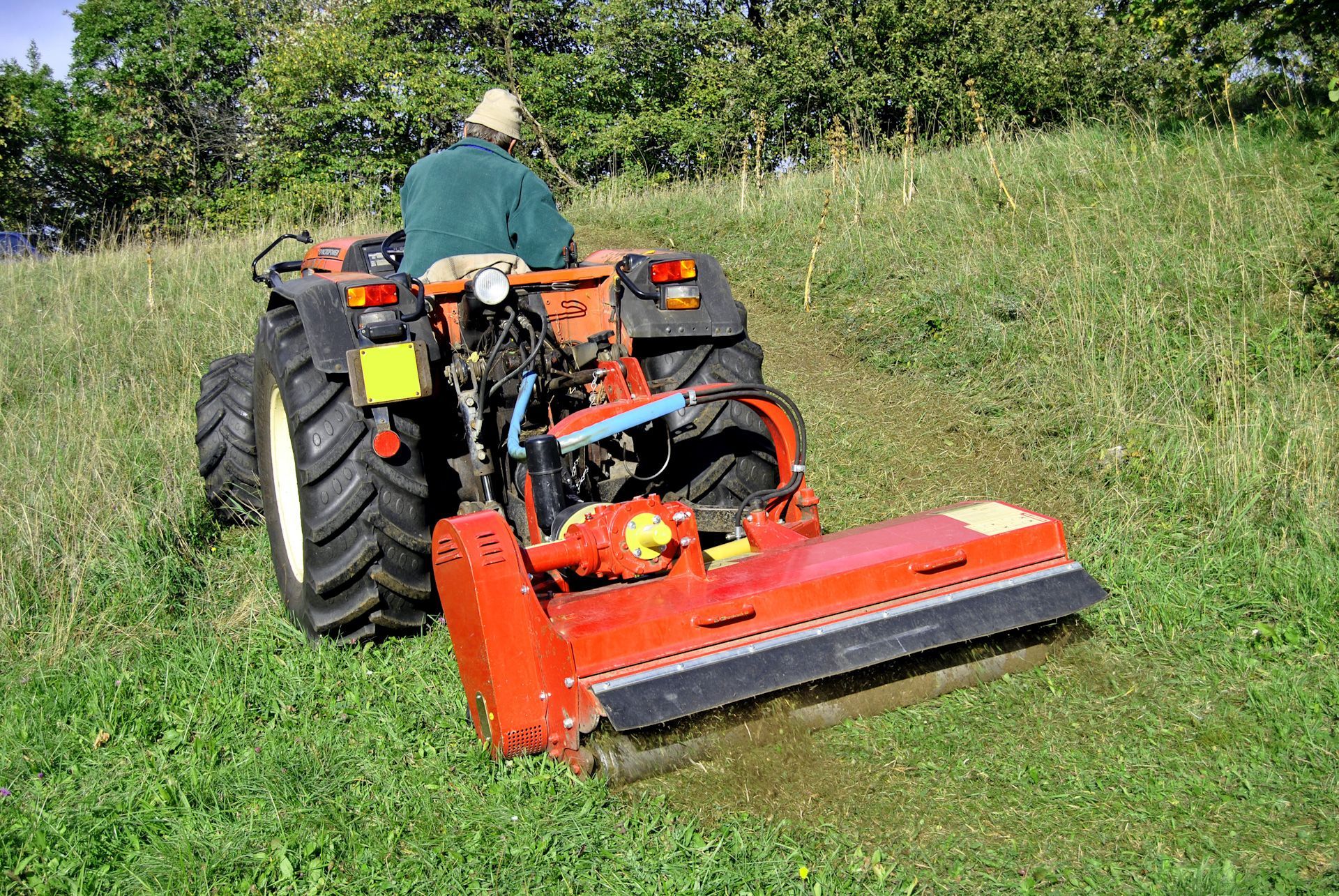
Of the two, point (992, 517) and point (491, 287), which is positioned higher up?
point (491, 287)

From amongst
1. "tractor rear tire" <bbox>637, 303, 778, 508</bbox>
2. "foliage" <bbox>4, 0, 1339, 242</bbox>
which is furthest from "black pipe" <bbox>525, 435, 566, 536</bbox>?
"foliage" <bbox>4, 0, 1339, 242</bbox>

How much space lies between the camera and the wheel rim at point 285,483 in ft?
13.1

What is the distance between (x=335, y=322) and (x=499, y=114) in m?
1.26

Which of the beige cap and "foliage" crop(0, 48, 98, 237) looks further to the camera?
"foliage" crop(0, 48, 98, 237)

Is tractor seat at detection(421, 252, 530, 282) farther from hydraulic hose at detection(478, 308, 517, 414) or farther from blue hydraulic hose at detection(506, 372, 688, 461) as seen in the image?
blue hydraulic hose at detection(506, 372, 688, 461)

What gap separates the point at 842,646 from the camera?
9.34ft

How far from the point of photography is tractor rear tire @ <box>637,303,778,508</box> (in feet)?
12.9

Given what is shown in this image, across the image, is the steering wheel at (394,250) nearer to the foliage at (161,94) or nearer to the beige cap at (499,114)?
the beige cap at (499,114)

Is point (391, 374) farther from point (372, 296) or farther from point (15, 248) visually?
point (15, 248)

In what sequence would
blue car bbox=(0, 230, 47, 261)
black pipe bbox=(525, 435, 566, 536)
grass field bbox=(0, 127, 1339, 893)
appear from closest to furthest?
grass field bbox=(0, 127, 1339, 893) → black pipe bbox=(525, 435, 566, 536) → blue car bbox=(0, 230, 47, 261)

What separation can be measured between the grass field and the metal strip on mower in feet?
0.82

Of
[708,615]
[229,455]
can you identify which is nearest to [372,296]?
[708,615]

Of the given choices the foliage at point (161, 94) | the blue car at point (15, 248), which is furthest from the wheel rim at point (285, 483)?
the foliage at point (161, 94)

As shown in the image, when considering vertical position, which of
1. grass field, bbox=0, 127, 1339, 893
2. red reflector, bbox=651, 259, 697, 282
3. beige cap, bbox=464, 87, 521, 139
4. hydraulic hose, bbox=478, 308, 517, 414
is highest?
beige cap, bbox=464, 87, 521, 139
